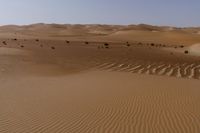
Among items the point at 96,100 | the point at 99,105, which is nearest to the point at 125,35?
the point at 96,100

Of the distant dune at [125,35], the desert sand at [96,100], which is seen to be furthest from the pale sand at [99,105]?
the distant dune at [125,35]

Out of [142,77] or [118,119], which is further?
[142,77]

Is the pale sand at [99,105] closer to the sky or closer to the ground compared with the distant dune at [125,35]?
closer to the sky

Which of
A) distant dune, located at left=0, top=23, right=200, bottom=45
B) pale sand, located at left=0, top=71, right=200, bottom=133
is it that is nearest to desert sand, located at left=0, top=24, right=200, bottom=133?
pale sand, located at left=0, top=71, right=200, bottom=133

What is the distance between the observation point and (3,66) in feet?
53.9

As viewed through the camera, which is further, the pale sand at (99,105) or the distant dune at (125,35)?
the distant dune at (125,35)

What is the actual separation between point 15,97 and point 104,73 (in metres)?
6.01

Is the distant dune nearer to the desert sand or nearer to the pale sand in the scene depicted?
the desert sand

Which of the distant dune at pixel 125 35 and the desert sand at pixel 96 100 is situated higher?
the desert sand at pixel 96 100

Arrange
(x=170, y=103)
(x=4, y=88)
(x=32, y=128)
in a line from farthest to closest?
(x=4, y=88)
(x=170, y=103)
(x=32, y=128)

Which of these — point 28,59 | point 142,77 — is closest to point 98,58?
point 28,59

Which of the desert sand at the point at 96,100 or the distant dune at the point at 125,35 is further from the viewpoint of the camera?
the distant dune at the point at 125,35

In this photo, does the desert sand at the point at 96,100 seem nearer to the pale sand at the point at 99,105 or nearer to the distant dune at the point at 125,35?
the pale sand at the point at 99,105

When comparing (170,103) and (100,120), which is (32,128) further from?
(170,103)
